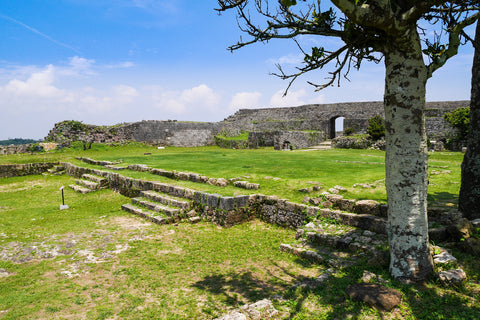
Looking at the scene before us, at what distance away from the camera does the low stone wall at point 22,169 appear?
18.5m

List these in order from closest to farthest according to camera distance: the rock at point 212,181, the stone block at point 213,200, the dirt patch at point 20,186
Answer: the stone block at point 213,200 < the rock at point 212,181 < the dirt patch at point 20,186

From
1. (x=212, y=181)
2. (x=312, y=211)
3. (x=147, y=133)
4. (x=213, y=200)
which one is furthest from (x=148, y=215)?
(x=147, y=133)

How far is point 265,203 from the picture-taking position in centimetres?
901

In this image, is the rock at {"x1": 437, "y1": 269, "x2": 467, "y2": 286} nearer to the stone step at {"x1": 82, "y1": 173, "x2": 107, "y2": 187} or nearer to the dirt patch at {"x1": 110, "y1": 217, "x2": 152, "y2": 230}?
the dirt patch at {"x1": 110, "y1": 217, "x2": 152, "y2": 230}

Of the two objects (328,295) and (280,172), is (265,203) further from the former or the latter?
(328,295)

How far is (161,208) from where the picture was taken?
9922mm

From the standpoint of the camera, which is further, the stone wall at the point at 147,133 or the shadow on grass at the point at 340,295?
the stone wall at the point at 147,133

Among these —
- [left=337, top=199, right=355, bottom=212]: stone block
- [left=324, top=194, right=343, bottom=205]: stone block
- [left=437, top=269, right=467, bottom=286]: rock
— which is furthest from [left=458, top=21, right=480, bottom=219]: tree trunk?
[left=324, top=194, right=343, bottom=205]: stone block

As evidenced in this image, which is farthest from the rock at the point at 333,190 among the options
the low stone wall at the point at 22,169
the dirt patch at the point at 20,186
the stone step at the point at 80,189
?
the low stone wall at the point at 22,169

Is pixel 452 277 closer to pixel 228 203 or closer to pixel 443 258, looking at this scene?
pixel 443 258

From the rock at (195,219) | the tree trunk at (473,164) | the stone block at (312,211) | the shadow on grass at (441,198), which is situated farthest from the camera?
the rock at (195,219)

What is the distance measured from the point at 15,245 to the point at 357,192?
9.16 metres

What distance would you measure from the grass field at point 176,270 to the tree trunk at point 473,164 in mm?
990

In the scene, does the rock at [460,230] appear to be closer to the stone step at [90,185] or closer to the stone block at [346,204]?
the stone block at [346,204]
